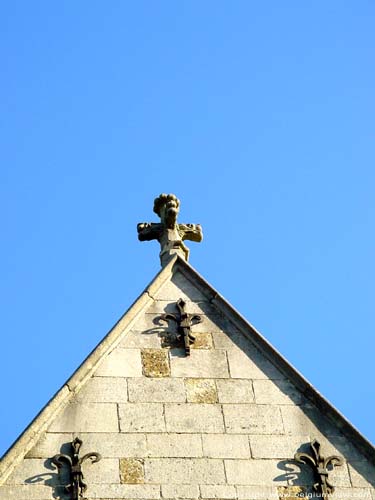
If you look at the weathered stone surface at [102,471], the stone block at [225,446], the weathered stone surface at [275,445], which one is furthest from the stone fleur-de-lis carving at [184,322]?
the weathered stone surface at [102,471]

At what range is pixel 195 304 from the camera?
14.8 m

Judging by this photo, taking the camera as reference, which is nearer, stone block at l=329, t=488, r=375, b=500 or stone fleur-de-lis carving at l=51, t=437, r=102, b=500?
stone fleur-de-lis carving at l=51, t=437, r=102, b=500

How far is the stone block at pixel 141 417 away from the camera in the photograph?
13.6 meters

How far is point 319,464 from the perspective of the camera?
1352 cm

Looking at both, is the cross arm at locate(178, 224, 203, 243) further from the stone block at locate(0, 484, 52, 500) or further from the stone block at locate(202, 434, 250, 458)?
the stone block at locate(0, 484, 52, 500)

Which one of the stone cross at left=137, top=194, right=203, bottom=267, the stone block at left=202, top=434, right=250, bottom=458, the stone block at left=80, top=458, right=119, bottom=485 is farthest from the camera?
the stone cross at left=137, top=194, right=203, bottom=267

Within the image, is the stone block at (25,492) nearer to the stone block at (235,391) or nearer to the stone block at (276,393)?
the stone block at (235,391)

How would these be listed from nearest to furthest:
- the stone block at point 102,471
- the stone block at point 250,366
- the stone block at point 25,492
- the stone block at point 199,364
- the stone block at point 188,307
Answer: the stone block at point 25,492 → the stone block at point 102,471 → the stone block at point 199,364 → the stone block at point 250,366 → the stone block at point 188,307

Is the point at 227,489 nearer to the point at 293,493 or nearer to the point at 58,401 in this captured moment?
the point at 293,493

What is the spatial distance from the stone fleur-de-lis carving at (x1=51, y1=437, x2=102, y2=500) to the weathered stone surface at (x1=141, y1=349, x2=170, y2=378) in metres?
1.06

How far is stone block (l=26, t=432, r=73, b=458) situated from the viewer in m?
13.2

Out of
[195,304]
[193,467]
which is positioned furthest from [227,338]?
[193,467]

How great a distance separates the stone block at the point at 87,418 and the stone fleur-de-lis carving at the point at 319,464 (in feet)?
5.24

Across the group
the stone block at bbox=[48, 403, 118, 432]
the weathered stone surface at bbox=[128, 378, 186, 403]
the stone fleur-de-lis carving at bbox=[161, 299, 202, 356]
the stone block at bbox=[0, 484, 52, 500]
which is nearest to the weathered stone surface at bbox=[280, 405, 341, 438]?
the weathered stone surface at bbox=[128, 378, 186, 403]
